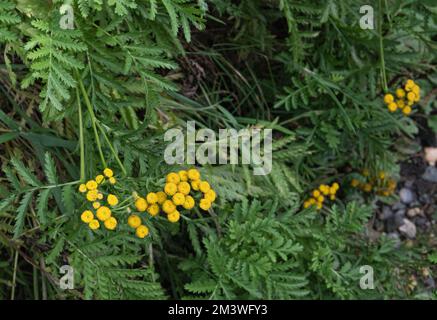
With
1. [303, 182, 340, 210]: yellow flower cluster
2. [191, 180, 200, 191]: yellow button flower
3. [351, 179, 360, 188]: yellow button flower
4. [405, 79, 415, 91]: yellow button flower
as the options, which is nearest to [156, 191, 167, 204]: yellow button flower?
[191, 180, 200, 191]: yellow button flower

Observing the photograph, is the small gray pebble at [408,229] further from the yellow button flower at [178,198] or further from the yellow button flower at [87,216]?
the yellow button flower at [87,216]

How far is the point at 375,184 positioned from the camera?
2916 mm

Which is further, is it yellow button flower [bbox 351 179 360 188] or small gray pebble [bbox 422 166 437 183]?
small gray pebble [bbox 422 166 437 183]

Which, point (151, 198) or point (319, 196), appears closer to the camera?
point (151, 198)

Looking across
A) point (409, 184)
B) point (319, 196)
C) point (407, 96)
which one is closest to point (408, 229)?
point (409, 184)

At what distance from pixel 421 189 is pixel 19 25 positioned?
2238mm

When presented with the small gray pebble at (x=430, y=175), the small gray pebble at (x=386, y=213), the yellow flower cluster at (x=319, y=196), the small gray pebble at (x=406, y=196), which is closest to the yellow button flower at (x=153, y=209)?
the yellow flower cluster at (x=319, y=196)

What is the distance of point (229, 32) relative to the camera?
254cm

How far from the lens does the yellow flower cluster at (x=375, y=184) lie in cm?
285

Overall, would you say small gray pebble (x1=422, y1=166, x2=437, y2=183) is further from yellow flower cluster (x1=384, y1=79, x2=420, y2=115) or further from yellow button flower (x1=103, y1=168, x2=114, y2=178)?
yellow button flower (x1=103, y1=168, x2=114, y2=178)

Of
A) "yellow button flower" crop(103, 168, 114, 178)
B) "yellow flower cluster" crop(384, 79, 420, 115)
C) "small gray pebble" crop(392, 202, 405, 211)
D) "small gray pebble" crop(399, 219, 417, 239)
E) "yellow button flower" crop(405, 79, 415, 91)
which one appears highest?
"yellow button flower" crop(405, 79, 415, 91)

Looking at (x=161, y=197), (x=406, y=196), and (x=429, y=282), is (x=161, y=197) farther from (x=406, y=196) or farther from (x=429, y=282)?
(x=406, y=196)

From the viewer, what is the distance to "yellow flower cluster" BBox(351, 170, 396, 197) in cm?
285
